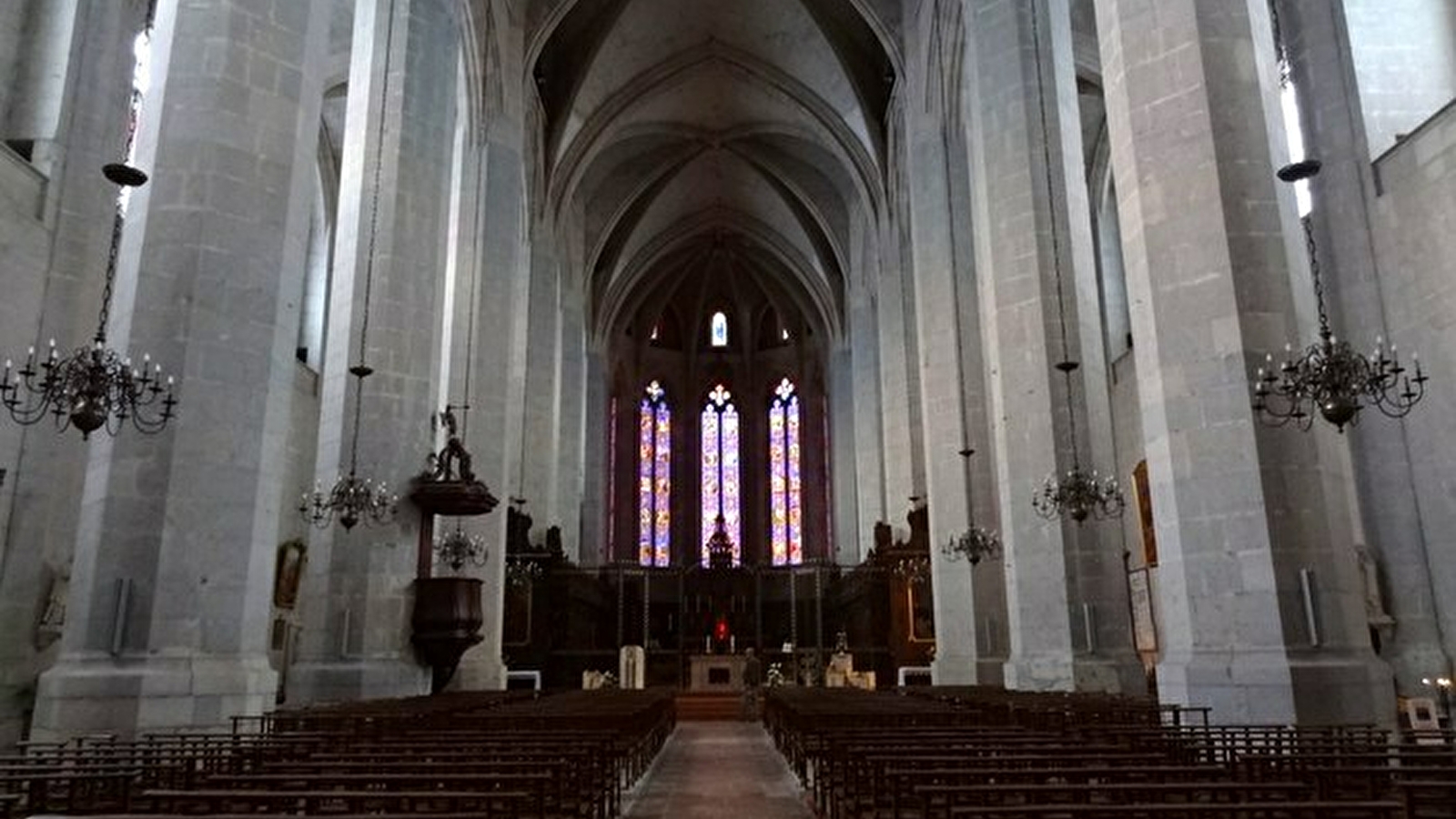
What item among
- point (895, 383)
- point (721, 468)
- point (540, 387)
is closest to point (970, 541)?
point (895, 383)

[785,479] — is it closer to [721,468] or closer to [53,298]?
[721,468]

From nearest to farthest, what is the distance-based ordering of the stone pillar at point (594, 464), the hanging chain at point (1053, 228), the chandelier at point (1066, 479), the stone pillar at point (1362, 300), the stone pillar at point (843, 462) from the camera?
1. the stone pillar at point (1362, 300)
2. the chandelier at point (1066, 479)
3. the hanging chain at point (1053, 228)
4. the stone pillar at point (594, 464)
5. the stone pillar at point (843, 462)

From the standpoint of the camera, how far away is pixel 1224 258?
8.62 meters

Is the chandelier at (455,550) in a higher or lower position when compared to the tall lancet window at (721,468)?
lower

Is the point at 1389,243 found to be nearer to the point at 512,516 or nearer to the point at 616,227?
the point at 512,516

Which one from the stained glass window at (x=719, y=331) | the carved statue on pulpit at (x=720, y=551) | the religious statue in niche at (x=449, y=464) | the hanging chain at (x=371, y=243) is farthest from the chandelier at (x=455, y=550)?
the stained glass window at (x=719, y=331)

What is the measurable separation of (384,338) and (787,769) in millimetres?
7758

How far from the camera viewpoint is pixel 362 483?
1205 cm

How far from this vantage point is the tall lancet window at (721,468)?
137 ft

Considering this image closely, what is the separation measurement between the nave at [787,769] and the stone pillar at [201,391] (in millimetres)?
568

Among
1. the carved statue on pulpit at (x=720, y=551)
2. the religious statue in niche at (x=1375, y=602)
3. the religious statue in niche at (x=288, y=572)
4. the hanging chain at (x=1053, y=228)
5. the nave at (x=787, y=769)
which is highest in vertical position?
the hanging chain at (x=1053, y=228)

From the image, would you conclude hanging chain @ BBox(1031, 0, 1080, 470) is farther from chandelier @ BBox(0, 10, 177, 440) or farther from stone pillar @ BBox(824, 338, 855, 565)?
stone pillar @ BBox(824, 338, 855, 565)

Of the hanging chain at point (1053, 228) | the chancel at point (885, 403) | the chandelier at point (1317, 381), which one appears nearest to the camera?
the chandelier at point (1317, 381)

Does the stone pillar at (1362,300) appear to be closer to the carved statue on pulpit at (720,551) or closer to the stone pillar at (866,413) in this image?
the stone pillar at (866,413)
